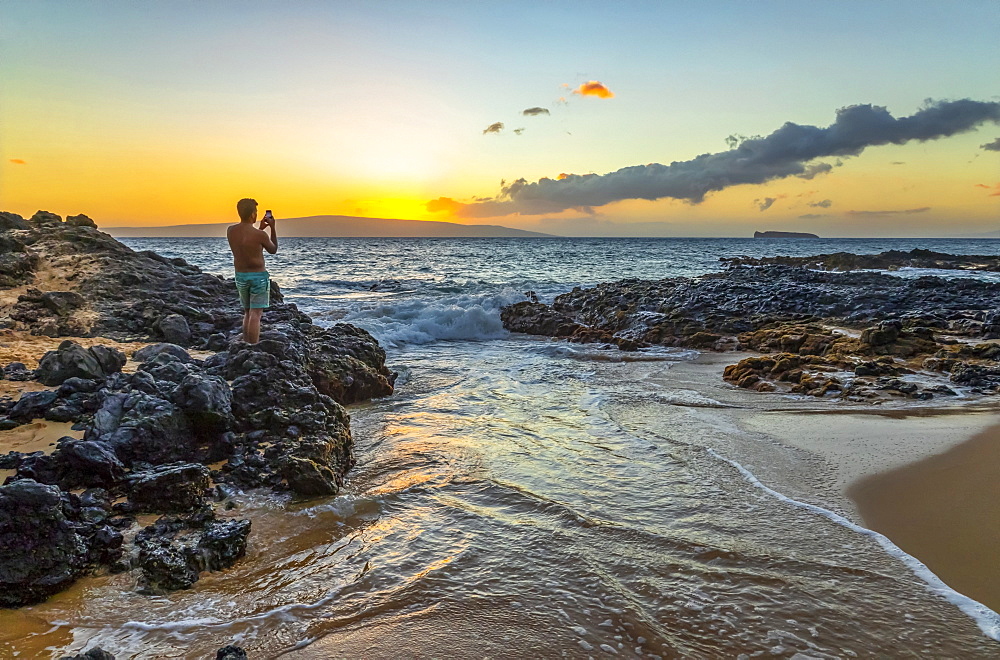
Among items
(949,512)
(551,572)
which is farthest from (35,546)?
(949,512)

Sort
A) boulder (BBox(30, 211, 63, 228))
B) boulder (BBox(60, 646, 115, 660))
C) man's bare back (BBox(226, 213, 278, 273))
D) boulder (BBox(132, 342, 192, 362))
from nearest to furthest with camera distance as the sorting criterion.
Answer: boulder (BBox(60, 646, 115, 660)) → boulder (BBox(132, 342, 192, 362)) → man's bare back (BBox(226, 213, 278, 273)) → boulder (BBox(30, 211, 63, 228))

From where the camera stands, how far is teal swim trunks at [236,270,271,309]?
696cm

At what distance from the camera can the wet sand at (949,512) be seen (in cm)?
353

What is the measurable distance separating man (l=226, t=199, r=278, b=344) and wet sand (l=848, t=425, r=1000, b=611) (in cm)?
657

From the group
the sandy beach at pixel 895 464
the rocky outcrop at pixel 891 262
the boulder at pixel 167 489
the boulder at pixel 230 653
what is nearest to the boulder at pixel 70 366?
the boulder at pixel 167 489

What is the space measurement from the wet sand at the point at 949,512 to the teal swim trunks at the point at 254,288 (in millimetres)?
6559

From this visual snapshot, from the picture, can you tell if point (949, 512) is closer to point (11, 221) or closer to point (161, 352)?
point (161, 352)

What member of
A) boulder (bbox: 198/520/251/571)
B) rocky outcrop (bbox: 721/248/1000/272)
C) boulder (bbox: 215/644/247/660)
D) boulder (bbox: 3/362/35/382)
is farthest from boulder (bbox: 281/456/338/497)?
rocky outcrop (bbox: 721/248/1000/272)

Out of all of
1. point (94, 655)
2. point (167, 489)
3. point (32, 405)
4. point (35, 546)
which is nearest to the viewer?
point (94, 655)

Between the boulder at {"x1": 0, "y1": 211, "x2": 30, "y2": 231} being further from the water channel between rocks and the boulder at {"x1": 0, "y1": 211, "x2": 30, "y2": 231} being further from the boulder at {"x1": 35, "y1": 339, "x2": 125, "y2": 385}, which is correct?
the water channel between rocks

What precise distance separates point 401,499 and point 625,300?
54.4 ft

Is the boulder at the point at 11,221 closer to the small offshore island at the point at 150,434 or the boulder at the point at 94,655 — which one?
the small offshore island at the point at 150,434

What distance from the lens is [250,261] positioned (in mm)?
6934

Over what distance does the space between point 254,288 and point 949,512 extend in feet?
23.9
